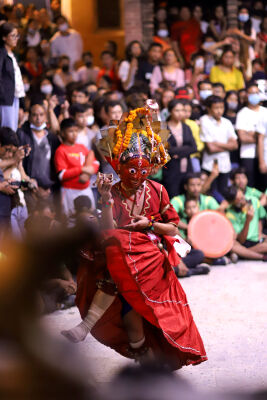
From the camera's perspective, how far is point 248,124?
25.0 ft

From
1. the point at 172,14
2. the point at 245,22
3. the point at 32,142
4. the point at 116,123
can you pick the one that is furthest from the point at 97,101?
the point at 172,14

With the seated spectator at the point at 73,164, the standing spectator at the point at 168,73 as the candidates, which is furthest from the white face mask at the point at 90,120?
the standing spectator at the point at 168,73

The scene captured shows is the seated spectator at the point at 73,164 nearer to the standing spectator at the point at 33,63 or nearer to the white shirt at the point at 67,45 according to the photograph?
the standing spectator at the point at 33,63

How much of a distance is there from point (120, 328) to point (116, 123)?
983 millimetres

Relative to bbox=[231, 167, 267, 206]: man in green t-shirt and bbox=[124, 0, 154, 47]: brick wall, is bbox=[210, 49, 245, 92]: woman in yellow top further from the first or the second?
bbox=[124, 0, 154, 47]: brick wall

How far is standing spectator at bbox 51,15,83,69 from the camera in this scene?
32.4 feet

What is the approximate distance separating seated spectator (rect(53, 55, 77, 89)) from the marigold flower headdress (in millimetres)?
5197

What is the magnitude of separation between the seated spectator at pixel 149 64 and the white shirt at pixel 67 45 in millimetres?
1576

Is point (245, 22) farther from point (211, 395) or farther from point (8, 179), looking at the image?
point (211, 395)

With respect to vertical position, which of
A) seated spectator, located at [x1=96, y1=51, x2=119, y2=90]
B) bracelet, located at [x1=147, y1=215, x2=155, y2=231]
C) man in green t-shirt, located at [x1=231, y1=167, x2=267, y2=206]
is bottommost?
man in green t-shirt, located at [x1=231, y1=167, x2=267, y2=206]

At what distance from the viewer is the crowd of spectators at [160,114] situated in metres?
6.02

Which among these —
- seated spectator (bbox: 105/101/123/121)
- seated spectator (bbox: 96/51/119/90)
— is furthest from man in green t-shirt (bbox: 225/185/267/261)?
seated spectator (bbox: 96/51/119/90)

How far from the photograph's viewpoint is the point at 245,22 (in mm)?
10539

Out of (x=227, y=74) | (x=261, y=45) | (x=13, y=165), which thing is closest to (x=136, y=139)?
(x=13, y=165)
